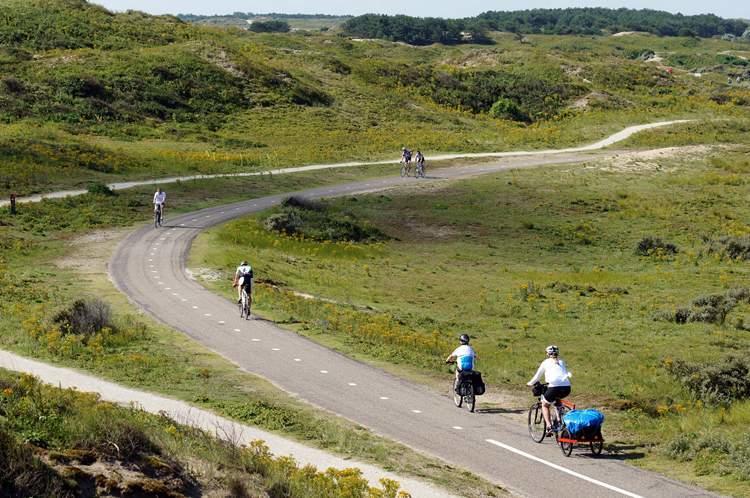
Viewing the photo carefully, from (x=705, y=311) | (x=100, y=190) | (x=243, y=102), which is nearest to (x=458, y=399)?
(x=705, y=311)

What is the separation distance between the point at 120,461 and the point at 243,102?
86.0 m

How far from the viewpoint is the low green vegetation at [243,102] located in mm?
71062

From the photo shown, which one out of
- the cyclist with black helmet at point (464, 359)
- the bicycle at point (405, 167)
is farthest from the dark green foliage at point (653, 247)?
the cyclist with black helmet at point (464, 359)

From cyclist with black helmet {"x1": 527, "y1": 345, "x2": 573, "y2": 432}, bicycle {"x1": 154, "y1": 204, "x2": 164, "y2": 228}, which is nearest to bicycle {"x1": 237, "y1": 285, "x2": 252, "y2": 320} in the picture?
cyclist with black helmet {"x1": 527, "y1": 345, "x2": 573, "y2": 432}

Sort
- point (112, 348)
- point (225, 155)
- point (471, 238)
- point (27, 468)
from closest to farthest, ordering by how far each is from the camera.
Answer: point (27, 468)
point (112, 348)
point (471, 238)
point (225, 155)

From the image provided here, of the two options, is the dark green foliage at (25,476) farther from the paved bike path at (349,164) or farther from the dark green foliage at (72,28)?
the dark green foliage at (72,28)

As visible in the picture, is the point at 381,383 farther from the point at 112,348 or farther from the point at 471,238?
the point at 471,238

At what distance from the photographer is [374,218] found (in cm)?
5466

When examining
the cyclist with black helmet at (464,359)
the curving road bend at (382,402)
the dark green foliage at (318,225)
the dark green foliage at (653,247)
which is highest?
the cyclist with black helmet at (464,359)

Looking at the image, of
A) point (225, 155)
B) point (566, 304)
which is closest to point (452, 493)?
point (566, 304)

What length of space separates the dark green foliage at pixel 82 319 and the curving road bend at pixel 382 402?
240 centimetres

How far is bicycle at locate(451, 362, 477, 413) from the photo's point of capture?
20609mm

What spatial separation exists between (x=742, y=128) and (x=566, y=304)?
71.5 metres

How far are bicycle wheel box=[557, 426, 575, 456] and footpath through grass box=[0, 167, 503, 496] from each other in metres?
2.23
